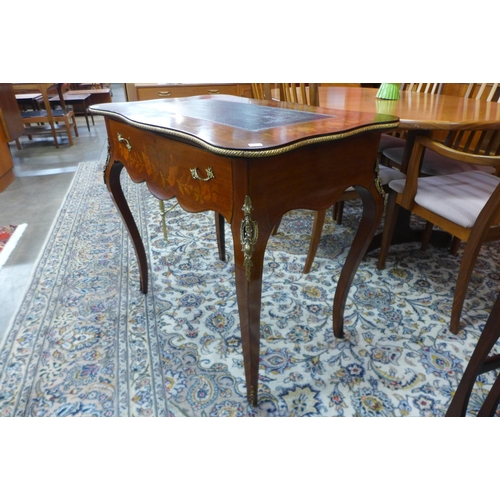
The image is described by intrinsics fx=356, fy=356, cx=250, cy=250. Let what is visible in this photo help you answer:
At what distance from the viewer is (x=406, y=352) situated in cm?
133

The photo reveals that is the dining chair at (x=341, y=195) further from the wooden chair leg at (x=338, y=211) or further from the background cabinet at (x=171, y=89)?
the background cabinet at (x=171, y=89)

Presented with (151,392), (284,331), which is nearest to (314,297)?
(284,331)

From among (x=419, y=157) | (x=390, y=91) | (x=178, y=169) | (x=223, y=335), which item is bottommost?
(x=223, y=335)

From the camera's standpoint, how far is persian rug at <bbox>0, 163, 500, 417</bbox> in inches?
45.3

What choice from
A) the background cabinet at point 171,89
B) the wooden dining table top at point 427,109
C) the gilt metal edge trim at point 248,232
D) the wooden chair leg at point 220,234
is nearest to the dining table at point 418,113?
the wooden dining table top at point 427,109

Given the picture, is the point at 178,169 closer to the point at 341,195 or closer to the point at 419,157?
the point at 341,195

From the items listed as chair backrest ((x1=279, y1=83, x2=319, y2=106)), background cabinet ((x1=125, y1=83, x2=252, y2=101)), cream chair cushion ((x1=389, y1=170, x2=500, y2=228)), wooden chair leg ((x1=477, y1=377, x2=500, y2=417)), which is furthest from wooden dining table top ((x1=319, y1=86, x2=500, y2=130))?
background cabinet ((x1=125, y1=83, x2=252, y2=101))

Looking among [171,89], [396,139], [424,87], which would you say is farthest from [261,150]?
[171,89]

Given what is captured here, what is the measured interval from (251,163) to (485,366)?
0.76m

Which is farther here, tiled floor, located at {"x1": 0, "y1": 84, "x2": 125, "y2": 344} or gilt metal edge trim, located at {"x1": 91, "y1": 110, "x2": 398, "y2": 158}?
tiled floor, located at {"x1": 0, "y1": 84, "x2": 125, "y2": 344}

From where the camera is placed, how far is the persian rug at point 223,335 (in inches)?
45.3

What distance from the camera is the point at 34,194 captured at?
9.64 feet

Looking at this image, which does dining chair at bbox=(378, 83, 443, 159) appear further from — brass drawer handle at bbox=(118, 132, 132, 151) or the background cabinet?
the background cabinet

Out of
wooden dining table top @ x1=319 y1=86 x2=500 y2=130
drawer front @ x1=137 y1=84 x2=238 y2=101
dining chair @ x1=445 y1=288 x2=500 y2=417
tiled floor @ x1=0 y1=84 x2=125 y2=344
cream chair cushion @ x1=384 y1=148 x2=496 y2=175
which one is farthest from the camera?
drawer front @ x1=137 y1=84 x2=238 y2=101
